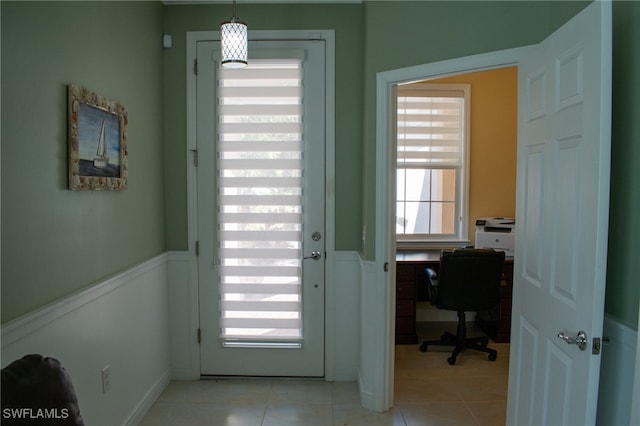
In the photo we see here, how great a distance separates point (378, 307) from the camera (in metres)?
2.79

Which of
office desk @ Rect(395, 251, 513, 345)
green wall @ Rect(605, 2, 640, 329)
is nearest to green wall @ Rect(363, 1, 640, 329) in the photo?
green wall @ Rect(605, 2, 640, 329)

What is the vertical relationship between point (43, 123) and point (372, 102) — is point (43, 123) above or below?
below

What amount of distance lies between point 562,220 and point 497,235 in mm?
2420

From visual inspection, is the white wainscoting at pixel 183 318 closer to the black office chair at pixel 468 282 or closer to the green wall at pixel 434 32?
the green wall at pixel 434 32

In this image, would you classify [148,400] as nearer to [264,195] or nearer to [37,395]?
[264,195]

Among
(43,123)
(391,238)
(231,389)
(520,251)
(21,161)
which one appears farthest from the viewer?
(231,389)

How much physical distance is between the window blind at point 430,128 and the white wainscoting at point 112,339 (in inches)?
95.7

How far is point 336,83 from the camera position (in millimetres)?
3139

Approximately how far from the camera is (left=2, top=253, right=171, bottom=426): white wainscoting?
A: 180 cm

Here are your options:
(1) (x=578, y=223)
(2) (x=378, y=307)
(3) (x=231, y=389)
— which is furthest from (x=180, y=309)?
(1) (x=578, y=223)

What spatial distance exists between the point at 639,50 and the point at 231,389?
9.64 ft

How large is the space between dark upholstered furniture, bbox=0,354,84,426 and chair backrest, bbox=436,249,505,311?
2799 mm

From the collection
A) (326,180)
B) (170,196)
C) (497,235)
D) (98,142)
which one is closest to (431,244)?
(497,235)

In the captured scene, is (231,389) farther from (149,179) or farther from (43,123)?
(43,123)
